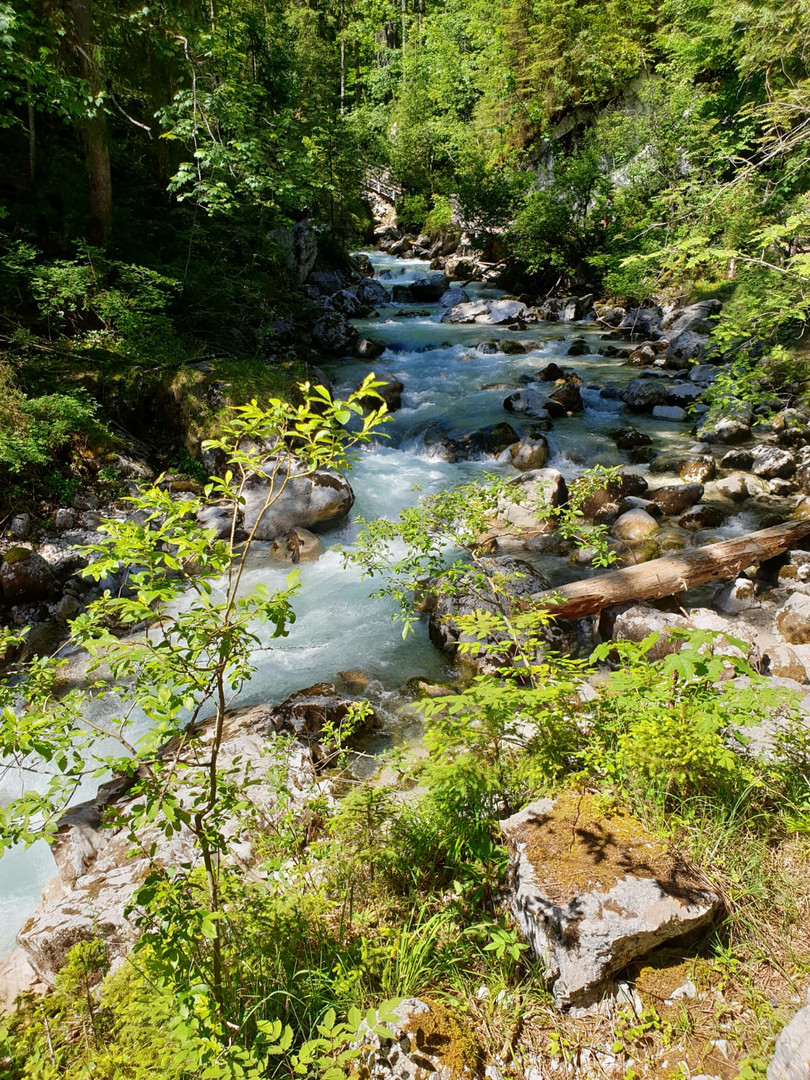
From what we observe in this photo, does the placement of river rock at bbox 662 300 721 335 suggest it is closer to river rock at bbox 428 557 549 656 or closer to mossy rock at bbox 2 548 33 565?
river rock at bbox 428 557 549 656

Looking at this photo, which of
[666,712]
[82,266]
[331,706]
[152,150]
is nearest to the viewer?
[666,712]

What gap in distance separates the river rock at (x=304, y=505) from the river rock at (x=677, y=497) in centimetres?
440

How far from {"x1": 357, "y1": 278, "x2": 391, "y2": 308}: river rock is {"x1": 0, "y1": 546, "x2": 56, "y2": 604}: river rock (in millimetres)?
14965

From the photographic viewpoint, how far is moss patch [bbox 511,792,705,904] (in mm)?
2123

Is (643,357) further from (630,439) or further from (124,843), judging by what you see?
(124,843)

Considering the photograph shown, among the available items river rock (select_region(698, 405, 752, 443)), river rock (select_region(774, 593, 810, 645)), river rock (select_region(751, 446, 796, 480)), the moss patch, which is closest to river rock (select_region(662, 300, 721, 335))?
river rock (select_region(698, 405, 752, 443))

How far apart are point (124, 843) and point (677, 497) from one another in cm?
749

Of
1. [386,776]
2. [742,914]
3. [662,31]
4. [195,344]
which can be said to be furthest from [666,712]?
[662,31]

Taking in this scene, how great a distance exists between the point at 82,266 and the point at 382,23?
41841 mm

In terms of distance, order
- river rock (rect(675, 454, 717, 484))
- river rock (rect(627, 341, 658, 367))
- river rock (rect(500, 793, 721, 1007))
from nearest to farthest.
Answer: river rock (rect(500, 793, 721, 1007)) → river rock (rect(675, 454, 717, 484)) → river rock (rect(627, 341, 658, 367))

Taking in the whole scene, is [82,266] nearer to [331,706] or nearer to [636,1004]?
[331,706]

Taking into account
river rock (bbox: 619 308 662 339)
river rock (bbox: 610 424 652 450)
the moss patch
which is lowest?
river rock (bbox: 610 424 652 450)

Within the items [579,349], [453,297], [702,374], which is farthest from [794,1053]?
[453,297]

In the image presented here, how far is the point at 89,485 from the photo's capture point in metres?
7.48
